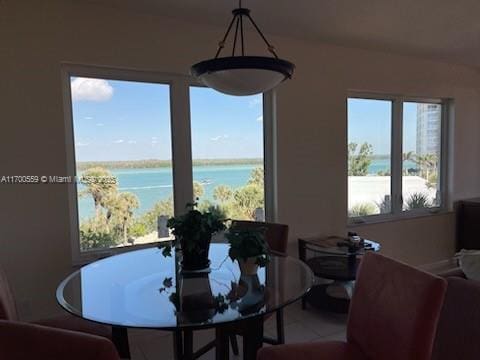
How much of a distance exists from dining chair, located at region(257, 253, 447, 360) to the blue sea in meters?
1.66

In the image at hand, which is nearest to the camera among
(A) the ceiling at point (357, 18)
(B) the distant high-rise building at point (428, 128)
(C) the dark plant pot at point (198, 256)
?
(C) the dark plant pot at point (198, 256)

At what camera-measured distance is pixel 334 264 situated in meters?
3.20

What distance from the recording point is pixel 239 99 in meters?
3.21

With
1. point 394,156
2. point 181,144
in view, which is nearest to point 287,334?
point 181,144

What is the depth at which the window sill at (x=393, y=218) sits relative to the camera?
3.75 metres

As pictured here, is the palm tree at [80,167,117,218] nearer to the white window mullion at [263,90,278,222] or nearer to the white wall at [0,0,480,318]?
the white wall at [0,0,480,318]

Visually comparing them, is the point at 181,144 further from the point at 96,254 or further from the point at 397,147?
the point at 397,147

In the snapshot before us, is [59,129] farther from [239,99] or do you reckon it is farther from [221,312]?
[221,312]

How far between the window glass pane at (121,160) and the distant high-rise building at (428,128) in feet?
9.94

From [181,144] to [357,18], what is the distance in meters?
1.71

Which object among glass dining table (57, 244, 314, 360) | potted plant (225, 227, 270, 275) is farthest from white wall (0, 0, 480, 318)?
potted plant (225, 227, 270, 275)

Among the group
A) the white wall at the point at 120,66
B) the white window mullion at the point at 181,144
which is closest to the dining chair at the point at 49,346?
the white wall at the point at 120,66

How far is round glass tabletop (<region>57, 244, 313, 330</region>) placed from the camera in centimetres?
141

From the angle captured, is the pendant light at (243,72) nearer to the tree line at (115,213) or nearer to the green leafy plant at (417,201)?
the tree line at (115,213)
